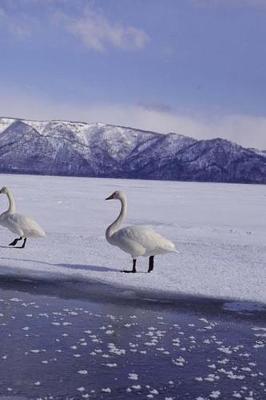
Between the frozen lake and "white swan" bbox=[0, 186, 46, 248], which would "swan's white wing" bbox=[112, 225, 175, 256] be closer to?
the frozen lake

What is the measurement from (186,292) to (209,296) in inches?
18.5

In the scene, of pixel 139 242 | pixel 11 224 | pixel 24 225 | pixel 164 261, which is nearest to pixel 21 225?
pixel 24 225

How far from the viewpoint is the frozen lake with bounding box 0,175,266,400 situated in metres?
6.11

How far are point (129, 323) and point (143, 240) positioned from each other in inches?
159

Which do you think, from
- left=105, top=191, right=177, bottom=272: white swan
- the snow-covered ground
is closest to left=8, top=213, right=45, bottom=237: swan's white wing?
the snow-covered ground

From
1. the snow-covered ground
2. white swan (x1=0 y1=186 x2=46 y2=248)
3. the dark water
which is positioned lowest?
the dark water

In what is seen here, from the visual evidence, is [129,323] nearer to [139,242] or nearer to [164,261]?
[139,242]

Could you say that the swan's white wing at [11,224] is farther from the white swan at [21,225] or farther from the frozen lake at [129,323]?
the frozen lake at [129,323]

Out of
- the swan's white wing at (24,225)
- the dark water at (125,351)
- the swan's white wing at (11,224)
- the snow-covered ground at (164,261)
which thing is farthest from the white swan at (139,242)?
the swan's white wing at (11,224)

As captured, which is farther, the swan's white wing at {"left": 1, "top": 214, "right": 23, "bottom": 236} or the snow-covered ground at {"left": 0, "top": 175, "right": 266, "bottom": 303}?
the swan's white wing at {"left": 1, "top": 214, "right": 23, "bottom": 236}

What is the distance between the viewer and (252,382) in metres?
6.33

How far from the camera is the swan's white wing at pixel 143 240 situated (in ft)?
41.4

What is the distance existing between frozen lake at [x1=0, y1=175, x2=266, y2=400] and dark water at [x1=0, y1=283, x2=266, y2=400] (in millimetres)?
14

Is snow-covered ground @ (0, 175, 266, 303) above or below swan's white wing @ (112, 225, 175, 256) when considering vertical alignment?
below
